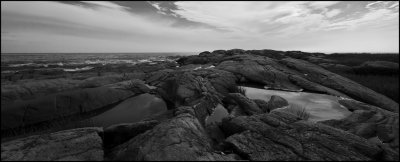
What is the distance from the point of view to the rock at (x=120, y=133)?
5.87 meters

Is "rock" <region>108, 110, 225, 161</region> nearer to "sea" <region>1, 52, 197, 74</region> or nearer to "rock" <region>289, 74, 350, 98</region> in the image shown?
"sea" <region>1, 52, 197, 74</region>

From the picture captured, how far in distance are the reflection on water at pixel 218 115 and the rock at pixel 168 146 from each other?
3179 mm

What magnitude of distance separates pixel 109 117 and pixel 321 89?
46.7 ft

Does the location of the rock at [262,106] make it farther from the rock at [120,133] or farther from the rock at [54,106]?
Result: the rock at [54,106]

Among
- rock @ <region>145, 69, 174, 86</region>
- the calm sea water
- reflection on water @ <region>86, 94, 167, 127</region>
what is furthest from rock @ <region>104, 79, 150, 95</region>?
the calm sea water

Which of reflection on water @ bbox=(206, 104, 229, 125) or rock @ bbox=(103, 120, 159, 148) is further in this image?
reflection on water @ bbox=(206, 104, 229, 125)

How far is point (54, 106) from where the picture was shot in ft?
21.0

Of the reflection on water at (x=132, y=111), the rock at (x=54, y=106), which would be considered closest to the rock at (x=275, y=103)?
the reflection on water at (x=132, y=111)

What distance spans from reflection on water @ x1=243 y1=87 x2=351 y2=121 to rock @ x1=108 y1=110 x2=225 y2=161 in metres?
6.89

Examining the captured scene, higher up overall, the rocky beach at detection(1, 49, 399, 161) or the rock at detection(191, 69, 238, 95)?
the rock at detection(191, 69, 238, 95)

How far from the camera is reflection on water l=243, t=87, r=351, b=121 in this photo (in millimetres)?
10070

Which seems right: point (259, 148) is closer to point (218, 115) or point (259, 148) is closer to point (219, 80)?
point (218, 115)

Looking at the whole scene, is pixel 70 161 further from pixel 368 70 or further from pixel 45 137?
pixel 368 70

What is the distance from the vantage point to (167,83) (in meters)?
12.6
